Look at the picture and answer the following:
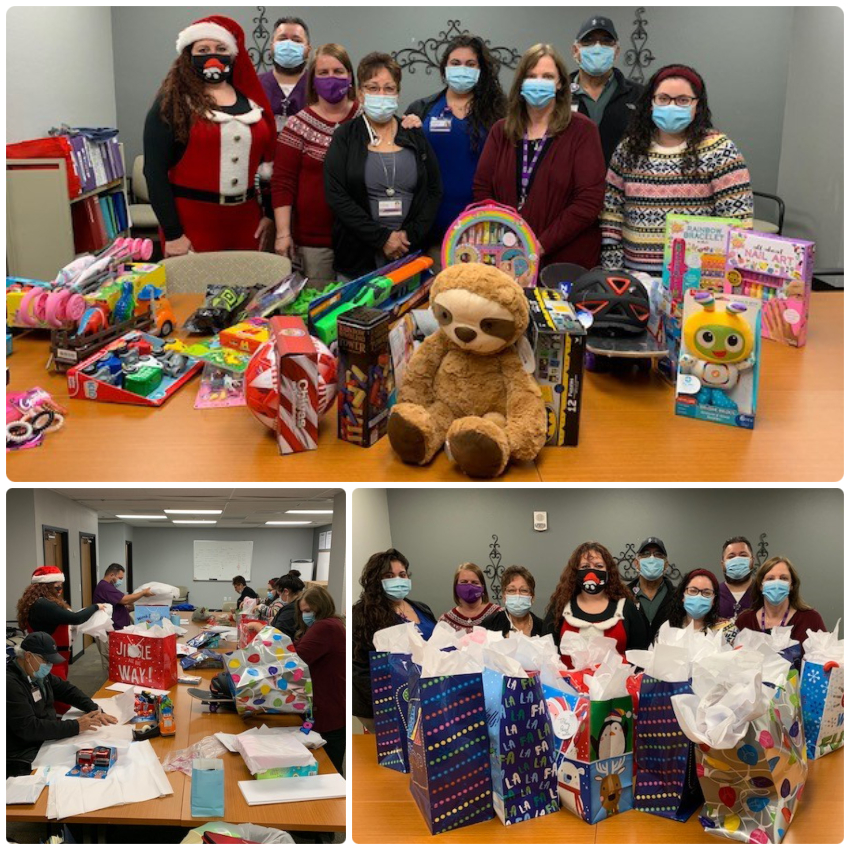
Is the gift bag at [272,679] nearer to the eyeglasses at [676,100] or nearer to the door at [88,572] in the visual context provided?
the door at [88,572]

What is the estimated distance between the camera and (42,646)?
10.5 ft

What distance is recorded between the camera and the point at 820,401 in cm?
240

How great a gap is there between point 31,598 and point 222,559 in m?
0.81

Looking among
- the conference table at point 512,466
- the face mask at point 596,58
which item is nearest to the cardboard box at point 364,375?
the conference table at point 512,466

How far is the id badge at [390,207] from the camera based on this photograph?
3357 mm

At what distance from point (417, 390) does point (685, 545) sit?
2343mm

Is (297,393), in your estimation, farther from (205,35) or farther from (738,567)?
(205,35)

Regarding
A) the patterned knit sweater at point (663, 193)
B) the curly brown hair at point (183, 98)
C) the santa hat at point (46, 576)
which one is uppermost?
the curly brown hair at point (183, 98)

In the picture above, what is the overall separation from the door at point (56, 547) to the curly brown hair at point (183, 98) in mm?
1544

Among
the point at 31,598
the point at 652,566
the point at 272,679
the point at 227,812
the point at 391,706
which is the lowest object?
the point at 227,812

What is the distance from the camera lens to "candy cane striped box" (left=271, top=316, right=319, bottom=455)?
207 centimetres

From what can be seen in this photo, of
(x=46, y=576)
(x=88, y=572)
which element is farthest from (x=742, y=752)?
(x=88, y=572)

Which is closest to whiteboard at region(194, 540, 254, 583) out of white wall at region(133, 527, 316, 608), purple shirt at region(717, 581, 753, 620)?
white wall at region(133, 527, 316, 608)

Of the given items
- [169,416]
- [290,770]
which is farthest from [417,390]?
[290,770]
